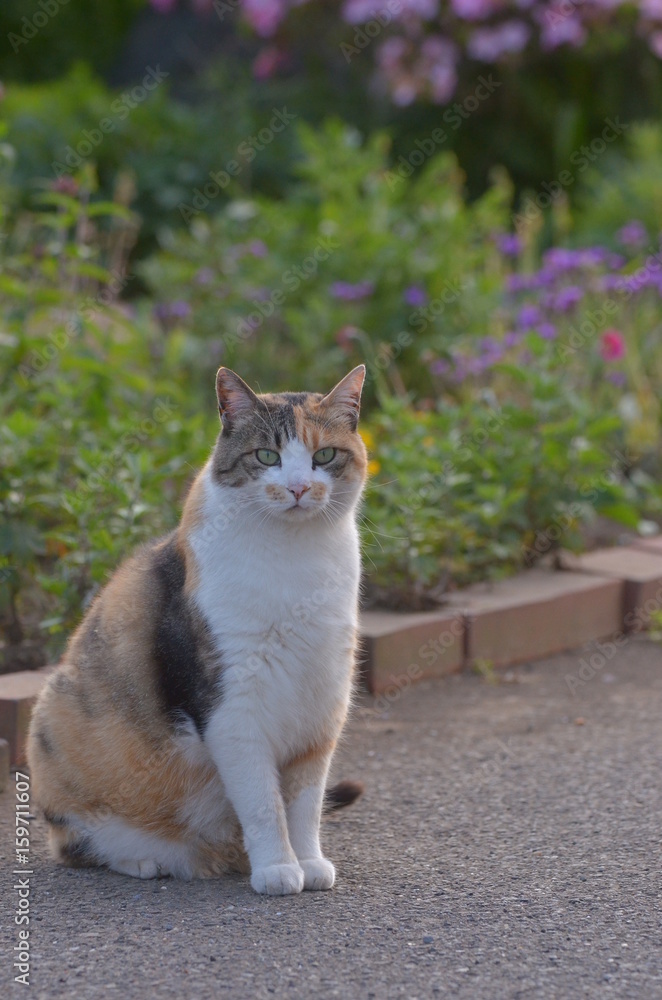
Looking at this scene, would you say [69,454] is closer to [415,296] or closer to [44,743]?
[44,743]

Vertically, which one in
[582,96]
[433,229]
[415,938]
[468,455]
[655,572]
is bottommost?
[415,938]

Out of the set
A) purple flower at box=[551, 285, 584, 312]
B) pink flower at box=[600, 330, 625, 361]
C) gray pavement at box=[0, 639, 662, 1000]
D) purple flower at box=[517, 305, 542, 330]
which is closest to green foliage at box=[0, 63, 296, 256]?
purple flower at box=[517, 305, 542, 330]

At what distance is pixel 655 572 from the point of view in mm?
5105

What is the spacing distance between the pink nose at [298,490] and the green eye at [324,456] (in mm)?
136

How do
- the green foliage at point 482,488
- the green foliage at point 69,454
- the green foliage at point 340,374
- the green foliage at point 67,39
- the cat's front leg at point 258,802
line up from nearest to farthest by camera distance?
the cat's front leg at point 258,802 → the green foliage at point 69,454 → the green foliage at point 340,374 → the green foliage at point 482,488 → the green foliage at point 67,39

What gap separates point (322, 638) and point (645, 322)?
15.1 ft

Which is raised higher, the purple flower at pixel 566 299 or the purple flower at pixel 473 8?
the purple flower at pixel 473 8

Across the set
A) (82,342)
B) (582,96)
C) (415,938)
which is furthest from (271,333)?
(582,96)

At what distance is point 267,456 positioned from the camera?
2.86 metres

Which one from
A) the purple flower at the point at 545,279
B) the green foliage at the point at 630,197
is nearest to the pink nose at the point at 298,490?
the purple flower at the point at 545,279

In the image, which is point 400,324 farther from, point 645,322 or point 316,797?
point 316,797

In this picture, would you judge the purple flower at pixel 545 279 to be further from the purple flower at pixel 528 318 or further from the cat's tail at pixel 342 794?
the cat's tail at pixel 342 794

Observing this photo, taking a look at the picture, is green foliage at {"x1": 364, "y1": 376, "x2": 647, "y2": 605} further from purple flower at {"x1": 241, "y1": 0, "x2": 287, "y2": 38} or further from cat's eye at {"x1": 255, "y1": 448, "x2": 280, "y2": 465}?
purple flower at {"x1": 241, "y1": 0, "x2": 287, "y2": 38}

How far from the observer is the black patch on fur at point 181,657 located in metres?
2.76
